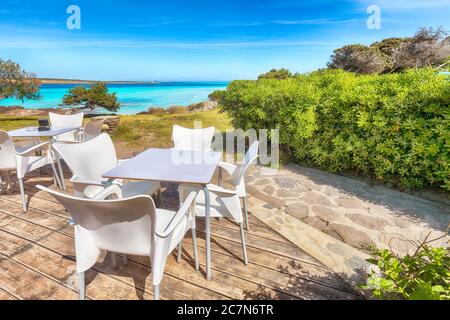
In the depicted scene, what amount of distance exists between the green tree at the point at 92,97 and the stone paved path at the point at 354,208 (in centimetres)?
1011

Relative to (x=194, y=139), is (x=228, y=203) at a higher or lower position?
lower

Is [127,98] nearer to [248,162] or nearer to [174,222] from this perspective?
[248,162]

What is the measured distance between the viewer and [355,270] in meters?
1.97

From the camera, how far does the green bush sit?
113 inches

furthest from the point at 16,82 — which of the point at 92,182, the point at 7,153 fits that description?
the point at 92,182

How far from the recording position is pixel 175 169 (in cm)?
208

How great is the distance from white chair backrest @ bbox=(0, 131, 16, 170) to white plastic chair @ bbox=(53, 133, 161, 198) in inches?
44.3

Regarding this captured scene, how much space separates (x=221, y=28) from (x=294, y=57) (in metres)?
12.6

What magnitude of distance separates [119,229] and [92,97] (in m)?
11.9

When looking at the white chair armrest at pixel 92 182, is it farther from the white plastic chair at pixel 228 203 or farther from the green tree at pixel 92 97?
the green tree at pixel 92 97

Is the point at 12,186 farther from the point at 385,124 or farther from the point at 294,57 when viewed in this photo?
the point at 294,57

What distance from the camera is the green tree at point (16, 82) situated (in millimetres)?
11172

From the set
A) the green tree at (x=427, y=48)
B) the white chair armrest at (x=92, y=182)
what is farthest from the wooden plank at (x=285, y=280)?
the green tree at (x=427, y=48)

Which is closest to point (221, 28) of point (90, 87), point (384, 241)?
point (90, 87)
